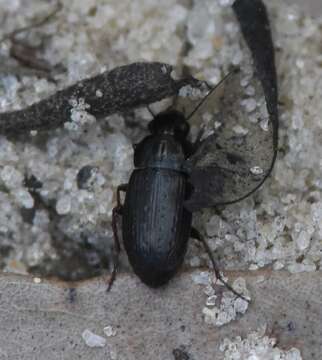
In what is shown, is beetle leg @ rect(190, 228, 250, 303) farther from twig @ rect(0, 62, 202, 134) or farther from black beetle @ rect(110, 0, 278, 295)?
twig @ rect(0, 62, 202, 134)

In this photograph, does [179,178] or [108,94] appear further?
[108,94]

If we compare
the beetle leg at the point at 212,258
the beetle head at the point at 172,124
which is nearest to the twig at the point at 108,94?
the beetle head at the point at 172,124

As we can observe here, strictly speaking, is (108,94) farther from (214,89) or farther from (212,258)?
(212,258)

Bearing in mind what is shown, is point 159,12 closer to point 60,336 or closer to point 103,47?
point 103,47

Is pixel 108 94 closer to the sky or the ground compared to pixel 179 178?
closer to the sky

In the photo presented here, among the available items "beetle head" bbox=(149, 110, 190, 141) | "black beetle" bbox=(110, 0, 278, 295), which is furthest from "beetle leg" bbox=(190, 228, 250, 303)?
"beetle head" bbox=(149, 110, 190, 141)

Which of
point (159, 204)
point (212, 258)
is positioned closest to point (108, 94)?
point (159, 204)

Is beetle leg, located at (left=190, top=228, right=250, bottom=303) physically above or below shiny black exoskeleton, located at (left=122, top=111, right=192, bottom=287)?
below

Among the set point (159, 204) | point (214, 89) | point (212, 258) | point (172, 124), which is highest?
point (214, 89)

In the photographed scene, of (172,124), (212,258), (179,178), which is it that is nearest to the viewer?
(212,258)
